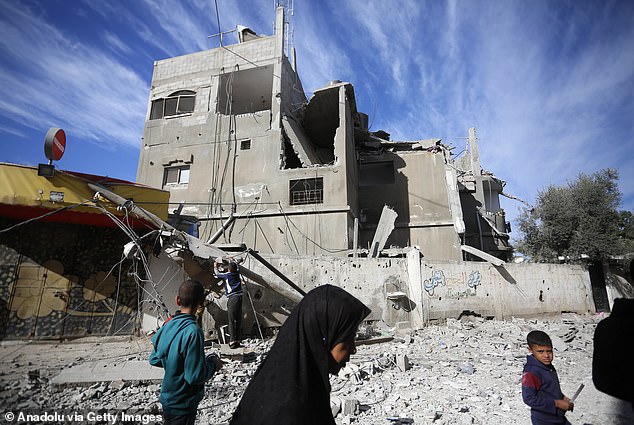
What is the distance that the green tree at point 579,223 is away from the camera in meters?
15.6

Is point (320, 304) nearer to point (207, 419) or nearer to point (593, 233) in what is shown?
point (207, 419)

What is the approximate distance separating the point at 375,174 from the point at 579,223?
1141 centimetres

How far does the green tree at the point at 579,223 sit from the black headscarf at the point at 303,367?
19.7m

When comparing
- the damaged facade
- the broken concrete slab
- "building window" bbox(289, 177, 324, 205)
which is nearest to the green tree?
the damaged facade

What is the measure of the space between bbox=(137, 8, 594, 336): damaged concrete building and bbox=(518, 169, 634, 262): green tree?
209 centimetres

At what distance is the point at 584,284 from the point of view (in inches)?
474

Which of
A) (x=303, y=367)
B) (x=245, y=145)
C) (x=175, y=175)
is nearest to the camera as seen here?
(x=303, y=367)

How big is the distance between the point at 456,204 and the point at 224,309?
13275 mm

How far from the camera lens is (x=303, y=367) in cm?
130

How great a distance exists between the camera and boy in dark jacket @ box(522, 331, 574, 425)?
93.5 inches

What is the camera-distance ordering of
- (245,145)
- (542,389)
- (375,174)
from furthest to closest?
(375,174)
(245,145)
(542,389)

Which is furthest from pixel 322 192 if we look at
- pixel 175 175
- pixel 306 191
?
pixel 175 175

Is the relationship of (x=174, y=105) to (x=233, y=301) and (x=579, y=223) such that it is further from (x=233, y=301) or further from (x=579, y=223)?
(x=579, y=223)

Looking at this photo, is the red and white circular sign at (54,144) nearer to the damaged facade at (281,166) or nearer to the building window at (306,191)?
the damaged facade at (281,166)
